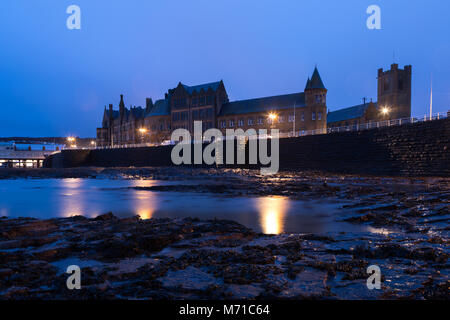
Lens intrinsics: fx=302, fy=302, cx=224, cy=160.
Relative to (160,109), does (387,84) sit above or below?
above

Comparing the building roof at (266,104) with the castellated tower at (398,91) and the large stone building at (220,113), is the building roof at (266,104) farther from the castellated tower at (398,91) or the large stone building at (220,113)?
the castellated tower at (398,91)

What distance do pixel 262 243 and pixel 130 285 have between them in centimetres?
348

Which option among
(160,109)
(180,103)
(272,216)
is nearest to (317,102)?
(180,103)

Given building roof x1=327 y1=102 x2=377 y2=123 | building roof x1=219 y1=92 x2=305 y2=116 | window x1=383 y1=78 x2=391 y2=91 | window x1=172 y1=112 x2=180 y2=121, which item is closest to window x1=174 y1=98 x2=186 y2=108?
window x1=172 y1=112 x2=180 y2=121

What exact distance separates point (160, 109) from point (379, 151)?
78205 millimetres

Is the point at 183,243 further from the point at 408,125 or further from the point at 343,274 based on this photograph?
the point at 408,125

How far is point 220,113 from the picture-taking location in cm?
9056

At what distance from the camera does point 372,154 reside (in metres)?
37.8

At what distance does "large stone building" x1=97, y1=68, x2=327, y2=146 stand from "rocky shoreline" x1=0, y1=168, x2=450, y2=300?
58.8 m

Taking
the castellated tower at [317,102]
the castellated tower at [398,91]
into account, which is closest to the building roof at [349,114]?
the castellated tower at [398,91]

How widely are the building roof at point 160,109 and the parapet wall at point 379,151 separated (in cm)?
5597

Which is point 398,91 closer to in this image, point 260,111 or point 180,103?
point 260,111

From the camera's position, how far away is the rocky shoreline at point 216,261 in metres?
4.40
